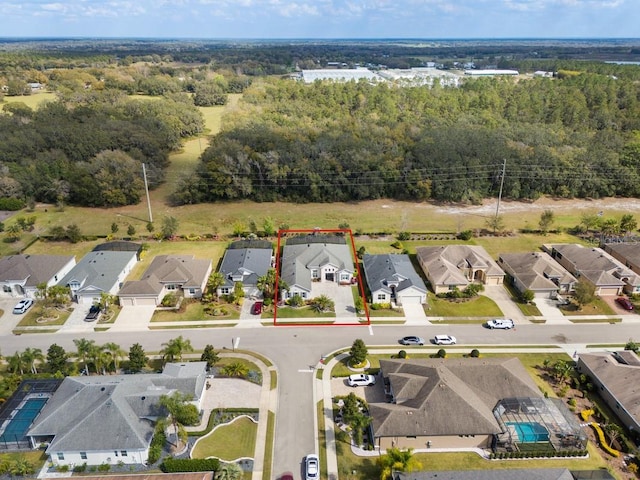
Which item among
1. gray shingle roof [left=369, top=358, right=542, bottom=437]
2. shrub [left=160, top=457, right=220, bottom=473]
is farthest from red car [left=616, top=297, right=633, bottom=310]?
shrub [left=160, top=457, right=220, bottom=473]

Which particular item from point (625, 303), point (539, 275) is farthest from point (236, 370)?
point (625, 303)

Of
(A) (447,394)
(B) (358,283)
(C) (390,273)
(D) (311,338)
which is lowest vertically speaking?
(D) (311,338)

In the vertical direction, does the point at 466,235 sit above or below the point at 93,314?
above

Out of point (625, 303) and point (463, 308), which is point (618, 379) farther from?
point (625, 303)

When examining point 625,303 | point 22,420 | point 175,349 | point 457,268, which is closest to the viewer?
point 22,420

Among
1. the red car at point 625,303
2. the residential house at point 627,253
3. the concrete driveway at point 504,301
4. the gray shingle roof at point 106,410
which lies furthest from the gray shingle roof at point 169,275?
the residential house at point 627,253

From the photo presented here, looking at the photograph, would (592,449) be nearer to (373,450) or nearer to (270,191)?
(373,450)

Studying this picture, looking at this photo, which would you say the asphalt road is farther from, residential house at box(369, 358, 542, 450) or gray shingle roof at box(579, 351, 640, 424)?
residential house at box(369, 358, 542, 450)

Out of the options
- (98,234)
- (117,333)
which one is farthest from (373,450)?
(98,234)

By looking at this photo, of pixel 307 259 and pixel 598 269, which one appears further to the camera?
pixel 307 259
